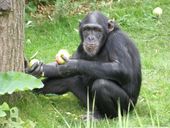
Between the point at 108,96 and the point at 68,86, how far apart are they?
653 millimetres

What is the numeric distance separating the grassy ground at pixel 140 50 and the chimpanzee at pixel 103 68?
163mm

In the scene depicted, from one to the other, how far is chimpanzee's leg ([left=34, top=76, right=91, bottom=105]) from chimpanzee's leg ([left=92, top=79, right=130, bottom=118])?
0.31 meters

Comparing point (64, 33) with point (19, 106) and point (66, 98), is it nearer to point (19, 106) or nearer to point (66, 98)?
point (66, 98)

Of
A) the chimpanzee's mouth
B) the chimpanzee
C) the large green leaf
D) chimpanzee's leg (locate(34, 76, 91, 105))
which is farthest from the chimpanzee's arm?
the large green leaf

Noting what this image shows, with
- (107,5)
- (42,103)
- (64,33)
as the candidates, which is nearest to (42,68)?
(42,103)

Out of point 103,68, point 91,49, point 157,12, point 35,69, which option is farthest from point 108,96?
point 157,12

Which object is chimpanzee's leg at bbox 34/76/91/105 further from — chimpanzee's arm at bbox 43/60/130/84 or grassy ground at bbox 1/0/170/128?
chimpanzee's arm at bbox 43/60/130/84

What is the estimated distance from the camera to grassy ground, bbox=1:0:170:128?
16.5 ft

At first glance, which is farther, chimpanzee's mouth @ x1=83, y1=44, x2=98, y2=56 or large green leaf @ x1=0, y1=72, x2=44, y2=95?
chimpanzee's mouth @ x1=83, y1=44, x2=98, y2=56

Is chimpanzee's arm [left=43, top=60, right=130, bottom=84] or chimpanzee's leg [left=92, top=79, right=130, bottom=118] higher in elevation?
chimpanzee's arm [left=43, top=60, right=130, bottom=84]

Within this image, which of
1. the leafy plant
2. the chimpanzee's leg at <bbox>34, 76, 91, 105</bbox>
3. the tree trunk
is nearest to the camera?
the leafy plant

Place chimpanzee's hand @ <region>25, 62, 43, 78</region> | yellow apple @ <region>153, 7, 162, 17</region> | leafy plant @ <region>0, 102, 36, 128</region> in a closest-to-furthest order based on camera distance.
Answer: leafy plant @ <region>0, 102, 36, 128</region> → chimpanzee's hand @ <region>25, 62, 43, 78</region> → yellow apple @ <region>153, 7, 162, 17</region>

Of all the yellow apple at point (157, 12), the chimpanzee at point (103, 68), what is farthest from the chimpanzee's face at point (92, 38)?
the yellow apple at point (157, 12)

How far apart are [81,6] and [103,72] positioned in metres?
4.82
